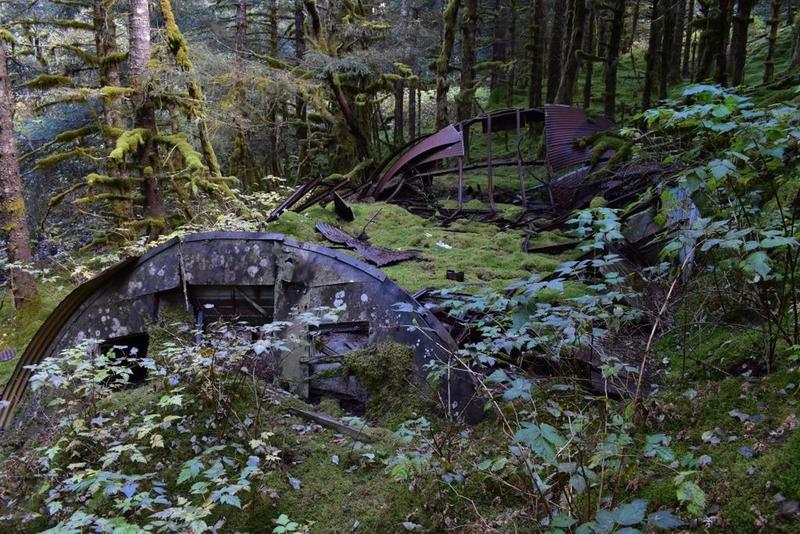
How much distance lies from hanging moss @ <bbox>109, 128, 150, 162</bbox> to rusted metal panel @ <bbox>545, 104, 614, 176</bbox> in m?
7.31

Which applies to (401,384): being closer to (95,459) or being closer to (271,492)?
(271,492)

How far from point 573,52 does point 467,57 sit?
2.76m

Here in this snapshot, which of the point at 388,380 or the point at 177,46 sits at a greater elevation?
the point at 177,46

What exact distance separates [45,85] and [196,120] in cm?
250

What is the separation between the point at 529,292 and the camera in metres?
2.56

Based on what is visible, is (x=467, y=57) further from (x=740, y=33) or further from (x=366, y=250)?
(x=366, y=250)

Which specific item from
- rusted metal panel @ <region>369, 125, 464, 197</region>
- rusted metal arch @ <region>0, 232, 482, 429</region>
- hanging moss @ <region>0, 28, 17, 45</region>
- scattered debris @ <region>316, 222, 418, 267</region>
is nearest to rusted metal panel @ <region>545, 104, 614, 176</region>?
rusted metal panel @ <region>369, 125, 464, 197</region>

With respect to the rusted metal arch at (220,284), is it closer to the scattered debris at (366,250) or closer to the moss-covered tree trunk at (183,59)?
the scattered debris at (366,250)

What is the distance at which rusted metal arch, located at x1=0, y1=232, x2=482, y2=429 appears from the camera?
213 inches

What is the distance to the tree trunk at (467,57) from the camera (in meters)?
13.3

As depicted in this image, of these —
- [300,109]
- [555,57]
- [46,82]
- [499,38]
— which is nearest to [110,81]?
[46,82]

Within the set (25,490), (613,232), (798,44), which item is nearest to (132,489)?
(25,490)

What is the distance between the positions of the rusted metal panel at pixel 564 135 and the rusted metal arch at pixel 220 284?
5897 mm

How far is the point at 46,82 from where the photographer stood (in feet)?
28.3
